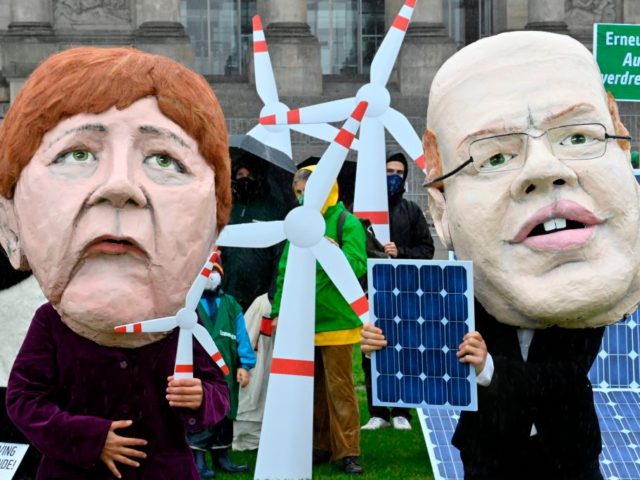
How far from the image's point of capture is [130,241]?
5297 mm

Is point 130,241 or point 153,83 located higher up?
point 153,83

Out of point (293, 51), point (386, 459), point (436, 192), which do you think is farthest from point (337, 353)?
point (293, 51)

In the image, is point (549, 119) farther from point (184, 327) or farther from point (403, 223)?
point (403, 223)

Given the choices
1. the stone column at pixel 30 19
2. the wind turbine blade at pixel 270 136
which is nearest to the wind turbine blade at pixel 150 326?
the wind turbine blade at pixel 270 136

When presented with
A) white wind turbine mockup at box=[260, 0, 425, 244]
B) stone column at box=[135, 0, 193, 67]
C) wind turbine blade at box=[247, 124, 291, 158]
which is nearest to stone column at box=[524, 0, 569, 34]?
stone column at box=[135, 0, 193, 67]

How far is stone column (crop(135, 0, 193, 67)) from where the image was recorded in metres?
26.0

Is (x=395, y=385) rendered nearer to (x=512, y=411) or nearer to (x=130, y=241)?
(x=512, y=411)

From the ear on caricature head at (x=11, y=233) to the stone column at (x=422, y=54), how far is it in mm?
20541

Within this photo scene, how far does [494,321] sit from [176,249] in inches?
49.0

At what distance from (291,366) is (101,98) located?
2462 millimetres

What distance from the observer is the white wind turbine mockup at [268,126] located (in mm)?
8367

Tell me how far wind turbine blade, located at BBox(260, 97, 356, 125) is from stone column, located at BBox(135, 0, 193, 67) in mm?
18270

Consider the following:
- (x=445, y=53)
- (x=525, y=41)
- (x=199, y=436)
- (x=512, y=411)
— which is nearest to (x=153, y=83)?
(x=525, y=41)

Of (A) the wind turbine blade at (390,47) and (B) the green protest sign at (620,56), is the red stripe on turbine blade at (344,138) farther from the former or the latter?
(B) the green protest sign at (620,56)
